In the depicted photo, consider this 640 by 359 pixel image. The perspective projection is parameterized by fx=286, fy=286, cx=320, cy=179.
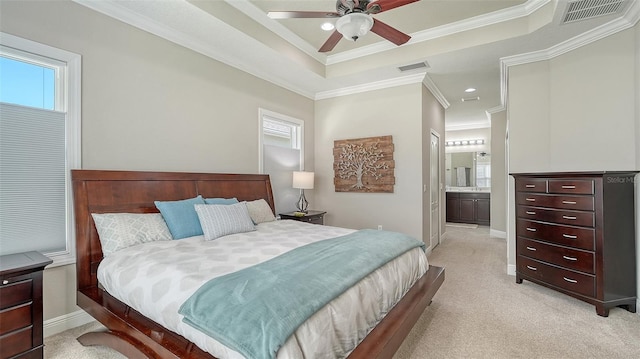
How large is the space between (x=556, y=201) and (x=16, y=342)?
4.66m

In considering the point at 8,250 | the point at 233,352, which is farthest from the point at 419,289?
the point at 8,250

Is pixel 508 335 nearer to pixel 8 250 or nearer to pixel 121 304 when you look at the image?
pixel 121 304

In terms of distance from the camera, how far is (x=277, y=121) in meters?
4.68

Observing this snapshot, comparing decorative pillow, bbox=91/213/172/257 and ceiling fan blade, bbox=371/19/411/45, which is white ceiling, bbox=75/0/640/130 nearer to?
ceiling fan blade, bbox=371/19/411/45

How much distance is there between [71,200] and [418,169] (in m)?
4.20

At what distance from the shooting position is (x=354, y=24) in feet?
7.41

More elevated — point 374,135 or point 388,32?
point 388,32

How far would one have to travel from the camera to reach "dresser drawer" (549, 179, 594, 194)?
2760 millimetres

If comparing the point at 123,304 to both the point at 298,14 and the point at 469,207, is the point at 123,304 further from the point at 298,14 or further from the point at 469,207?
the point at 469,207

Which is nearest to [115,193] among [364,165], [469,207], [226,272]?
[226,272]

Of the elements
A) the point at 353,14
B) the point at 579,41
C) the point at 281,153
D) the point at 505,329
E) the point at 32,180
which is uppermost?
the point at 579,41

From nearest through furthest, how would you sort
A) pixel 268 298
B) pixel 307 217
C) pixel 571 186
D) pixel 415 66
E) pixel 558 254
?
pixel 268 298, pixel 571 186, pixel 558 254, pixel 415 66, pixel 307 217

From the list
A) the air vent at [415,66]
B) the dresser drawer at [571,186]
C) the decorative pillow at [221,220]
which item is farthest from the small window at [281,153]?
the dresser drawer at [571,186]

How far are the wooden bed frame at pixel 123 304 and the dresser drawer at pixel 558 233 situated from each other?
1.40 m
